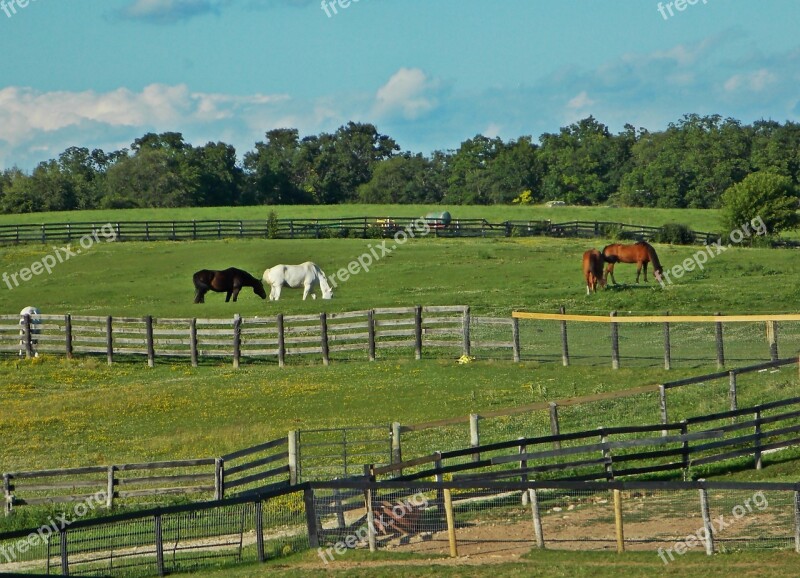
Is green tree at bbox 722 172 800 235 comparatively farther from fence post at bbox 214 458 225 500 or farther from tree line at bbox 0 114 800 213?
fence post at bbox 214 458 225 500

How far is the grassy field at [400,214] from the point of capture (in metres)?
93.7

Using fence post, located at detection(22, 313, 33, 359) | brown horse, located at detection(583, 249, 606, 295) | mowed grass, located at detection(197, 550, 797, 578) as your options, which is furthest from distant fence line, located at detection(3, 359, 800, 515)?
brown horse, located at detection(583, 249, 606, 295)

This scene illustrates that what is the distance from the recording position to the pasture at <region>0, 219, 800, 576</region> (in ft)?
82.4

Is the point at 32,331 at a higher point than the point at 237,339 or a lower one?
higher

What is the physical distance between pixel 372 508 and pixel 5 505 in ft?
25.3

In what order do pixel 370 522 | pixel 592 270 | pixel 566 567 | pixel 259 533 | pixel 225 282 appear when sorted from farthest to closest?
pixel 225 282, pixel 592 270, pixel 259 533, pixel 370 522, pixel 566 567

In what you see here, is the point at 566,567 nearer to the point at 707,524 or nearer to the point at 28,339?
the point at 707,524

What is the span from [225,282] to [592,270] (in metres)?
14.5

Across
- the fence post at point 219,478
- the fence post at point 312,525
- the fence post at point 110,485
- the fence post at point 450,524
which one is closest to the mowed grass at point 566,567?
the fence post at point 450,524

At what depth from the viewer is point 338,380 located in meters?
30.9

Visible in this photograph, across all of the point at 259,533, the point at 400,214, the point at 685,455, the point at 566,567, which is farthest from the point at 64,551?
the point at 400,214

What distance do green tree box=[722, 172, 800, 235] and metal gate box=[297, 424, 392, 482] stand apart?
196 ft

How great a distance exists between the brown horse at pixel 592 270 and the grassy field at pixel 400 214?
1868 inches

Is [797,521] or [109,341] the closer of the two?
[797,521]
